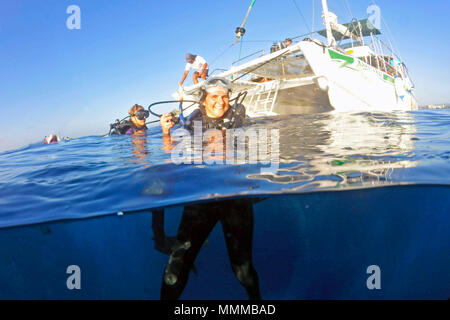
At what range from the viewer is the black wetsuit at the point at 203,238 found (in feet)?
8.57

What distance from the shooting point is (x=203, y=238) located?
283 centimetres

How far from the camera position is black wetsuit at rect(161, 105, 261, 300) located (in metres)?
2.61

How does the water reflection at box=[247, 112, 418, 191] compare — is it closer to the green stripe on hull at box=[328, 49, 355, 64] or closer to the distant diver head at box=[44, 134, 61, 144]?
the green stripe on hull at box=[328, 49, 355, 64]

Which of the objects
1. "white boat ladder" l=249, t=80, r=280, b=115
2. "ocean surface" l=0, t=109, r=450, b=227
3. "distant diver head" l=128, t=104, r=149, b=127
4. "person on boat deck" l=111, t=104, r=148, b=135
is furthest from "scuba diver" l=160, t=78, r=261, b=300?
"white boat ladder" l=249, t=80, r=280, b=115

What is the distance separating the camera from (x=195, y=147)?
4930mm

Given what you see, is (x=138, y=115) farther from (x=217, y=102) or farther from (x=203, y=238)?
(x=203, y=238)

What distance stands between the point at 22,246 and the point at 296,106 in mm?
14063

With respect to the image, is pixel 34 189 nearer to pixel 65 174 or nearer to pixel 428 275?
pixel 65 174

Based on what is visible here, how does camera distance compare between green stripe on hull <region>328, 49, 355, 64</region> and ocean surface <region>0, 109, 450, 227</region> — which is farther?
green stripe on hull <region>328, 49, 355, 64</region>

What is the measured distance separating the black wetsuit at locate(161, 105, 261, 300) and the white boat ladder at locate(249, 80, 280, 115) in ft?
33.5

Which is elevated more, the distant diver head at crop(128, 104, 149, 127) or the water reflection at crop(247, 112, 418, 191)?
the distant diver head at crop(128, 104, 149, 127)

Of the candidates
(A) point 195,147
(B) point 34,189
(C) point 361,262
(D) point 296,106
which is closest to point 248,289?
(A) point 195,147

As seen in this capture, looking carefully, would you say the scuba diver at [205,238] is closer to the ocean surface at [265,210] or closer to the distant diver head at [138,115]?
the ocean surface at [265,210]
